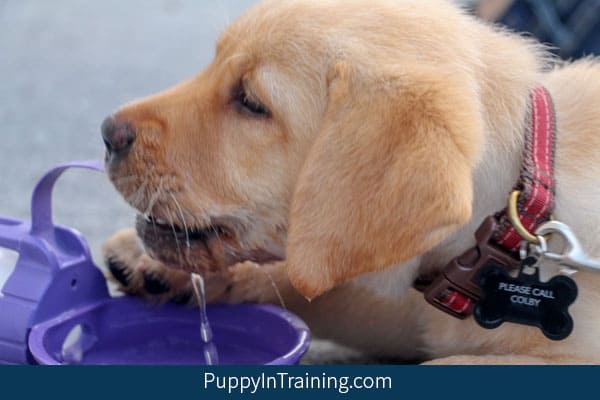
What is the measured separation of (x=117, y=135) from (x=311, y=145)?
541 millimetres

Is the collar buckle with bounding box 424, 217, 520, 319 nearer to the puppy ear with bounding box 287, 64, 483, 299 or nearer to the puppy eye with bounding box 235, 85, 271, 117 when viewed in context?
the puppy ear with bounding box 287, 64, 483, 299

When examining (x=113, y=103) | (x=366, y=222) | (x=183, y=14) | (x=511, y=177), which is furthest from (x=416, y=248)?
(x=183, y=14)

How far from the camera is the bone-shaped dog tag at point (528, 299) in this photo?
2316mm

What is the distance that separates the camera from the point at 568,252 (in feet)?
7.36

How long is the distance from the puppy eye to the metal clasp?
2.48 feet

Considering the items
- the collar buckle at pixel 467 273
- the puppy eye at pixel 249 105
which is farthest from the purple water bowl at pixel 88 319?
the puppy eye at pixel 249 105

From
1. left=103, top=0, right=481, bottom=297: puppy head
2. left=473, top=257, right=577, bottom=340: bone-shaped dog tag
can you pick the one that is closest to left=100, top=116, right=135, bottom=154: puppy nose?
left=103, top=0, right=481, bottom=297: puppy head

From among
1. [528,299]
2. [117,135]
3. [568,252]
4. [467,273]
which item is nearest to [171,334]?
[117,135]

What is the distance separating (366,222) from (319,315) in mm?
861

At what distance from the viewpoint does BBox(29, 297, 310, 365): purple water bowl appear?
2.87m

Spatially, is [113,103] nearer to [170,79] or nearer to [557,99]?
[170,79]

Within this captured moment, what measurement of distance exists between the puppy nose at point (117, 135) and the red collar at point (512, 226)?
2.93 feet

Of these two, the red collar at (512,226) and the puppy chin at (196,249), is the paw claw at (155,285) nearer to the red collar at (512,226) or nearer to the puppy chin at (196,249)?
the puppy chin at (196,249)

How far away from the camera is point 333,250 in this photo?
87.0 inches
